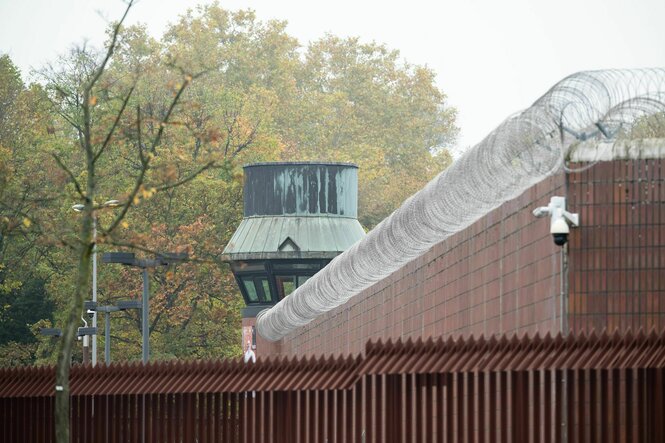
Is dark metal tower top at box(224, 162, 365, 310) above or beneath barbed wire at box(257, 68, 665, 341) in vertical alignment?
above

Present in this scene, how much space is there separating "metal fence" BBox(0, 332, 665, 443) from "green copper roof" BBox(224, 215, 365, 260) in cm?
2921

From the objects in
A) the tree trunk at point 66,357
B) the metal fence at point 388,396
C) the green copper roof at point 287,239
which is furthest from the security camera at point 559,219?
the green copper roof at point 287,239

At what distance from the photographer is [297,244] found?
155ft

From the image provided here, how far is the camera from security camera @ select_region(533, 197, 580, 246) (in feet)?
42.4

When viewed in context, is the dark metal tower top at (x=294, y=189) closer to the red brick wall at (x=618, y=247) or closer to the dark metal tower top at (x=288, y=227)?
the dark metal tower top at (x=288, y=227)

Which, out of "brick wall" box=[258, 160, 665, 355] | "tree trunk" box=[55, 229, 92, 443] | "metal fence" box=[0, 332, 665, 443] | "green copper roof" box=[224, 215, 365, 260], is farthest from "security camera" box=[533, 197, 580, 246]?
"green copper roof" box=[224, 215, 365, 260]

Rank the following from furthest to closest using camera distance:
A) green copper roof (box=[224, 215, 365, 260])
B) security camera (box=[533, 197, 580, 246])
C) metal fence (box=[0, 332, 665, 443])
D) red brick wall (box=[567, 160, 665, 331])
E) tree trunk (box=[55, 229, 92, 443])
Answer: green copper roof (box=[224, 215, 365, 260]) < tree trunk (box=[55, 229, 92, 443]) < red brick wall (box=[567, 160, 665, 331]) < security camera (box=[533, 197, 580, 246]) < metal fence (box=[0, 332, 665, 443])

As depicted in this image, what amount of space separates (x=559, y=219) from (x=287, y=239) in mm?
34414

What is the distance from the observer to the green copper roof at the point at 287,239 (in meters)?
47.1

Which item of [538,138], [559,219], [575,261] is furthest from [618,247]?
[538,138]

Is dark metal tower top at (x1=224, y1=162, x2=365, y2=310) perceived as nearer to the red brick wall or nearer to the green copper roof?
the green copper roof

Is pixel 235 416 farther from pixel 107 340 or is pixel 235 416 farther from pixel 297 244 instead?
pixel 107 340

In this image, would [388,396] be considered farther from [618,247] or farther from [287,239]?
[287,239]

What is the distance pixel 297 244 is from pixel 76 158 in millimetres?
21478
